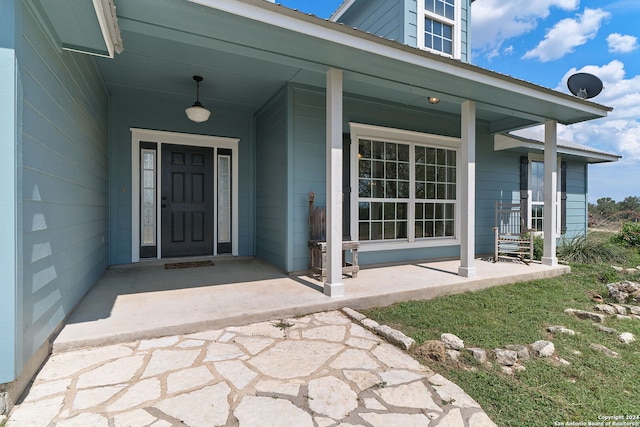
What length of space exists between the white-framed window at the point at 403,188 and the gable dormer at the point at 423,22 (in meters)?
1.76

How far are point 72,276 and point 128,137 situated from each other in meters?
2.51

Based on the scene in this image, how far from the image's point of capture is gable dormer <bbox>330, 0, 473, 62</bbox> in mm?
Answer: 5211

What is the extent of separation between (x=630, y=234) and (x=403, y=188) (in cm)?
730

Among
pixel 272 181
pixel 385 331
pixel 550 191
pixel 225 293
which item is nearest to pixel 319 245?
pixel 225 293

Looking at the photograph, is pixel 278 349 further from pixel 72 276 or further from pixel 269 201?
pixel 269 201

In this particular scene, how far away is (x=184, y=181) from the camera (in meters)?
4.75

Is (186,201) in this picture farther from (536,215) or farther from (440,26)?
(536,215)

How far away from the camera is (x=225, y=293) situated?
3.12 m

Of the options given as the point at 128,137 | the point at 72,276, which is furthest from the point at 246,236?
the point at 72,276

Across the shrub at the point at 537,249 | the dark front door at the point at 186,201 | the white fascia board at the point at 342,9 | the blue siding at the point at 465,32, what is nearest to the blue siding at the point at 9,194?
the dark front door at the point at 186,201

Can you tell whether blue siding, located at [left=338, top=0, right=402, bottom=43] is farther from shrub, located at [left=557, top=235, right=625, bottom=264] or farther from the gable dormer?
shrub, located at [left=557, top=235, right=625, bottom=264]

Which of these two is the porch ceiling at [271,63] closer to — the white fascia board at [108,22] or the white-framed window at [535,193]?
the white fascia board at [108,22]

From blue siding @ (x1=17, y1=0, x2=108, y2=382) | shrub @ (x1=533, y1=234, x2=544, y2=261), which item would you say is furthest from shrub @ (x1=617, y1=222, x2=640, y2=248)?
blue siding @ (x1=17, y1=0, x2=108, y2=382)

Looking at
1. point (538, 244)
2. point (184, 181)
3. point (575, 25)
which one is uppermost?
point (575, 25)
